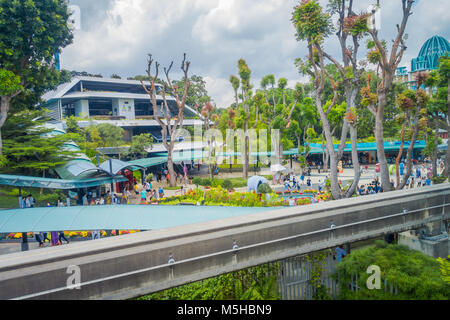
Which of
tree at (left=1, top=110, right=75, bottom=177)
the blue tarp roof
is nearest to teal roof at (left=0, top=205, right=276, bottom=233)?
tree at (left=1, top=110, right=75, bottom=177)

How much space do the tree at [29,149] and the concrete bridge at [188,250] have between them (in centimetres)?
1671

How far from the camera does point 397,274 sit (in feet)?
23.1

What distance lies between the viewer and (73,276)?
16.7 ft

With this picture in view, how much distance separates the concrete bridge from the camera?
16.3 ft

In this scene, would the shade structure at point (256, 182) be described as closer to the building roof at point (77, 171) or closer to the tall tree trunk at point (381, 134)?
the tall tree trunk at point (381, 134)

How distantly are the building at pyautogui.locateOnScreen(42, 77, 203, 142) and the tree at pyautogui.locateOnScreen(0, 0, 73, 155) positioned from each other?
1379 cm

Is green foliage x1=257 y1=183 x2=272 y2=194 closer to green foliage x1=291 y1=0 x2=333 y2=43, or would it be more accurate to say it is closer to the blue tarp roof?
green foliage x1=291 y1=0 x2=333 y2=43

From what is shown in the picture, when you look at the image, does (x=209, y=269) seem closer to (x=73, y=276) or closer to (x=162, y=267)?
(x=162, y=267)

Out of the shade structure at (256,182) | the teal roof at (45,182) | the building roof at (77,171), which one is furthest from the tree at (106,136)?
the shade structure at (256,182)

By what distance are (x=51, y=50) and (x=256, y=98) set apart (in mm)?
16257

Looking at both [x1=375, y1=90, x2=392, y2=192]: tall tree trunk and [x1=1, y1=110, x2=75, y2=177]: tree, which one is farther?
[x1=1, y1=110, x2=75, y2=177]: tree

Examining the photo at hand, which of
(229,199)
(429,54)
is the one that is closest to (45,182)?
(229,199)

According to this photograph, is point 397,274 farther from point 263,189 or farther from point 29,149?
point 29,149
